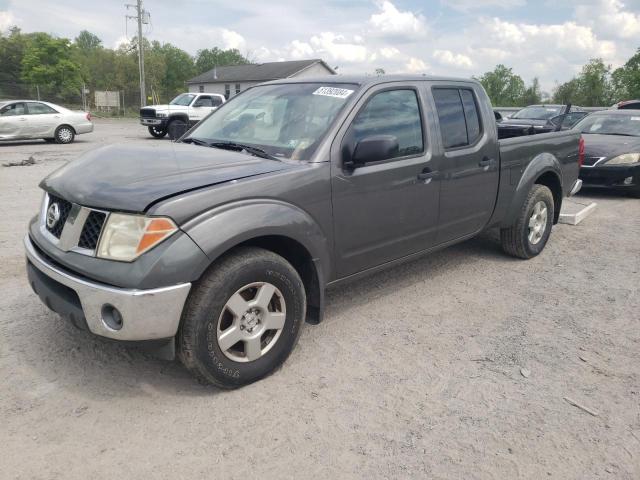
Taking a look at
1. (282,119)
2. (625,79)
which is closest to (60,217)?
(282,119)

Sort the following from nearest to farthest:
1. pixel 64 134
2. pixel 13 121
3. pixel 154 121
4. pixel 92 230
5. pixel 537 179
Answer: pixel 92 230 < pixel 537 179 < pixel 13 121 < pixel 64 134 < pixel 154 121

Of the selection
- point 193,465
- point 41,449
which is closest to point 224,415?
point 193,465

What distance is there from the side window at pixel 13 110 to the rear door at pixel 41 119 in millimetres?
188

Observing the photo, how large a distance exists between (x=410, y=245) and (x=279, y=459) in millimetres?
2064

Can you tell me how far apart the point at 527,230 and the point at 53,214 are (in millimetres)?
4401

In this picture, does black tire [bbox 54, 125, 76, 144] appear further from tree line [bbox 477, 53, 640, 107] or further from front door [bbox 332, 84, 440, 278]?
tree line [bbox 477, 53, 640, 107]

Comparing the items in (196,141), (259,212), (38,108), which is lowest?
(259,212)

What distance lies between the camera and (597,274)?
17.0 ft

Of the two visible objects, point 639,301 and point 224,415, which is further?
point 639,301

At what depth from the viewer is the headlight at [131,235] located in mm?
2584

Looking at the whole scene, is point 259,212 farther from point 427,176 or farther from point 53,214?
point 427,176

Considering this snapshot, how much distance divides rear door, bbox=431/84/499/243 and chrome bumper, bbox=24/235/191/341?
2409 millimetres

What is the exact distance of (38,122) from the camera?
1595 centimetres

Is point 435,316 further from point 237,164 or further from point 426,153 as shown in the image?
point 237,164
